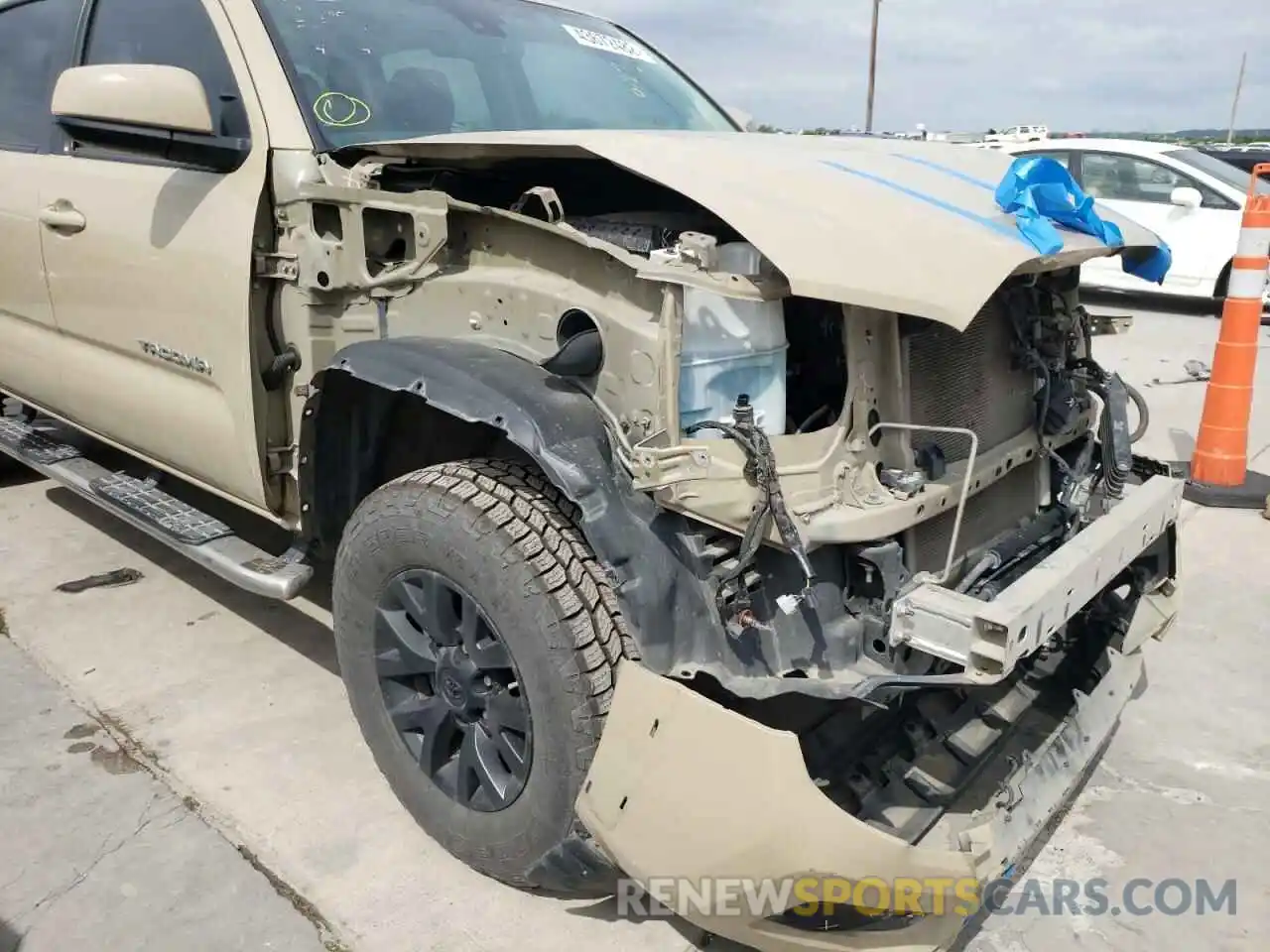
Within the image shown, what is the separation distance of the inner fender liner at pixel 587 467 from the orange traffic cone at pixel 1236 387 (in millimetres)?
3888

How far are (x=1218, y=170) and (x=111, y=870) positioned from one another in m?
11.6

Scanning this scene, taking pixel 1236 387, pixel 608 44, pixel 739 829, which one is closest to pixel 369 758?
pixel 739 829

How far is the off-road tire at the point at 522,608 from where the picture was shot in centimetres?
197

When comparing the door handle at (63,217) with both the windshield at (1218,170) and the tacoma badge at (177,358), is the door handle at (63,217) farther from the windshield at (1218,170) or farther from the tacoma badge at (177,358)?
the windshield at (1218,170)

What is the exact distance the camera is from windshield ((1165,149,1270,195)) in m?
10.3

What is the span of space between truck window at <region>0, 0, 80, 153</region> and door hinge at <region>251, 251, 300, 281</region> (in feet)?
5.28

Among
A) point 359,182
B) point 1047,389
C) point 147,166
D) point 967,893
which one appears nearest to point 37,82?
point 147,166

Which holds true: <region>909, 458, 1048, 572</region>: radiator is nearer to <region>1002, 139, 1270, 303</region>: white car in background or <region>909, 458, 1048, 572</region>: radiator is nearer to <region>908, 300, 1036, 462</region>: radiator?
<region>908, 300, 1036, 462</region>: radiator

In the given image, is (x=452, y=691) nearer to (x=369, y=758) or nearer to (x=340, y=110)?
(x=369, y=758)

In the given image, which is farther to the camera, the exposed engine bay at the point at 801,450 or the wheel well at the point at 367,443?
the wheel well at the point at 367,443

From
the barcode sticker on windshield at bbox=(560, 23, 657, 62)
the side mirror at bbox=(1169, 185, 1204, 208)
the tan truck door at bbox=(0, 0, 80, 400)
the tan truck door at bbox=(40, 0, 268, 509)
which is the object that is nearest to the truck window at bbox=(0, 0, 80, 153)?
the tan truck door at bbox=(0, 0, 80, 400)

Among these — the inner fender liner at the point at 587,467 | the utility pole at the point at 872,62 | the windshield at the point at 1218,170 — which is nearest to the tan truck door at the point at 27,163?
the inner fender liner at the point at 587,467

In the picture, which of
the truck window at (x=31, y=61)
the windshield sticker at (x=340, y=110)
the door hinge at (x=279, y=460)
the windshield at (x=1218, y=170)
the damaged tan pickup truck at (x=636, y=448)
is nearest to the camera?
the damaged tan pickup truck at (x=636, y=448)

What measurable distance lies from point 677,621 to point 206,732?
1724 mm
